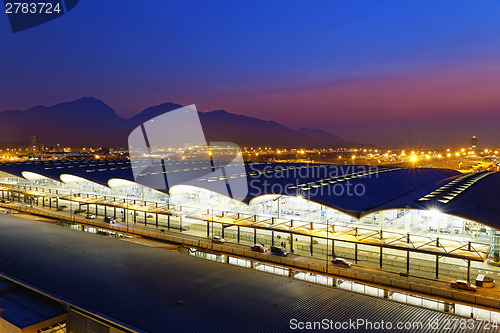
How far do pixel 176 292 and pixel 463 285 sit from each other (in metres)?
13.4

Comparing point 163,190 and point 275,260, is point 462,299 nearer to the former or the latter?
point 275,260

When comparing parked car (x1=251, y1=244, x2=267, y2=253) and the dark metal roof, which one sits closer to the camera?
the dark metal roof

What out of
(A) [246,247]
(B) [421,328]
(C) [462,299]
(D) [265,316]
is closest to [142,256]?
(A) [246,247]

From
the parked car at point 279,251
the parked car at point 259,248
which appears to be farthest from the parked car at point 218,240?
the parked car at point 279,251

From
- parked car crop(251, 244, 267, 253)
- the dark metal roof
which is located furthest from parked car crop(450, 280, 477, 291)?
parked car crop(251, 244, 267, 253)

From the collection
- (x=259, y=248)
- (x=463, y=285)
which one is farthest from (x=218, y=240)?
(x=463, y=285)

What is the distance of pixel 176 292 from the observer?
44.8ft

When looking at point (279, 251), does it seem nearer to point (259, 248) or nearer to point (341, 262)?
point (259, 248)

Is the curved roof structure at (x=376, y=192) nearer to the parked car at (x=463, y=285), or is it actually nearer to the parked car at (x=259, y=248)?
the parked car at (x=463, y=285)

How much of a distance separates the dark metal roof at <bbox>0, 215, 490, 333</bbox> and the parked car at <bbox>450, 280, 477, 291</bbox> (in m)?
5.36

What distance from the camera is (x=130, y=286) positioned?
46.8 feet

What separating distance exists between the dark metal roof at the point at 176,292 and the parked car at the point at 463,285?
17.6 feet

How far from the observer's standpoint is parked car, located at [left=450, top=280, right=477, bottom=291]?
15.9 m

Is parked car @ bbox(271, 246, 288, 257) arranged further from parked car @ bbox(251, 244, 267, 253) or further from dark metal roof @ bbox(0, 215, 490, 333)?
dark metal roof @ bbox(0, 215, 490, 333)
